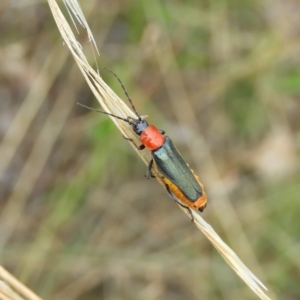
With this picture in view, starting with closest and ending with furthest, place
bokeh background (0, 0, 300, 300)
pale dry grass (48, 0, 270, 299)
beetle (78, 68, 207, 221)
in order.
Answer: pale dry grass (48, 0, 270, 299) → beetle (78, 68, 207, 221) → bokeh background (0, 0, 300, 300)

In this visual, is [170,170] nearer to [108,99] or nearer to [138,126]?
[138,126]

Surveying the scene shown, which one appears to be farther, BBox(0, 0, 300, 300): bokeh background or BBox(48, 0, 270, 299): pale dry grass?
BBox(0, 0, 300, 300): bokeh background

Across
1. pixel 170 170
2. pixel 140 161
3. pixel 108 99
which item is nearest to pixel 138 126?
pixel 170 170

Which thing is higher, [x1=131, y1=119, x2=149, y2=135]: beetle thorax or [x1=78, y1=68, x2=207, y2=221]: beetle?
[x1=131, y1=119, x2=149, y2=135]: beetle thorax

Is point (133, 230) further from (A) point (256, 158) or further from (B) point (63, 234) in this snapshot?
(A) point (256, 158)

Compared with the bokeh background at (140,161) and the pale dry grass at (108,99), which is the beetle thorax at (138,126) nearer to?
the pale dry grass at (108,99)

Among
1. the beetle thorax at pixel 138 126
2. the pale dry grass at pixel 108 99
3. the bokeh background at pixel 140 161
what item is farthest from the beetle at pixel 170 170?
the bokeh background at pixel 140 161

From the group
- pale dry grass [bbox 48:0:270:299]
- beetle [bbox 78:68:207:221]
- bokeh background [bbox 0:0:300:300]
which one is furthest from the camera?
bokeh background [bbox 0:0:300:300]

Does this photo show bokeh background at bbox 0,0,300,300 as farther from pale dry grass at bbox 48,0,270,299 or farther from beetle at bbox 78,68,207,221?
pale dry grass at bbox 48,0,270,299

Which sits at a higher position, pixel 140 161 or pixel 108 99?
pixel 140 161

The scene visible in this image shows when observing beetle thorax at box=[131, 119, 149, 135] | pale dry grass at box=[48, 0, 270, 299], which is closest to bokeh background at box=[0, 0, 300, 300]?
beetle thorax at box=[131, 119, 149, 135]
